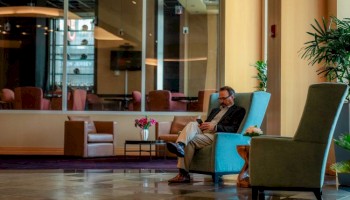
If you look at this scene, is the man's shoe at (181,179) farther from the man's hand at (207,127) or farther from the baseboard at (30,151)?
the baseboard at (30,151)

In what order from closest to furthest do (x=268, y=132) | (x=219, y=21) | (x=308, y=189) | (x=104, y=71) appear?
(x=308, y=189) < (x=268, y=132) < (x=219, y=21) < (x=104, y=71)

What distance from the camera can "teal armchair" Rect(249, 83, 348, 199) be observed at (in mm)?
4414

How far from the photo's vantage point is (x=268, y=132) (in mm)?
8336

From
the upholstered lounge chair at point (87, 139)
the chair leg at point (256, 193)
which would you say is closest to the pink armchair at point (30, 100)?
the upholstered lounge chair at point (87, 139)

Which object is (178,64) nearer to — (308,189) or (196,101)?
(196,101)

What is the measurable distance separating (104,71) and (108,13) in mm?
1427

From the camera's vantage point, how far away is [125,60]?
43.8 ft

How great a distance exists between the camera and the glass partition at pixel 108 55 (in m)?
12.7

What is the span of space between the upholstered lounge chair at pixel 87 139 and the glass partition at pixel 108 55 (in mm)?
1420

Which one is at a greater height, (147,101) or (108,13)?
(108,13)

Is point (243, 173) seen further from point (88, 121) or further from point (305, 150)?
point (88, 121)

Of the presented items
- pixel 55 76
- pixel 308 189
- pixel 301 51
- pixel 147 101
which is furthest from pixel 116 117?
pixel 308 189

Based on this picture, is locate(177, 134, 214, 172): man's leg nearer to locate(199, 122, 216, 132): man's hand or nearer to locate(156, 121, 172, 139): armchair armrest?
locate(199, 122, 216, 132): man's hand

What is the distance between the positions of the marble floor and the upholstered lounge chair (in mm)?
2877
